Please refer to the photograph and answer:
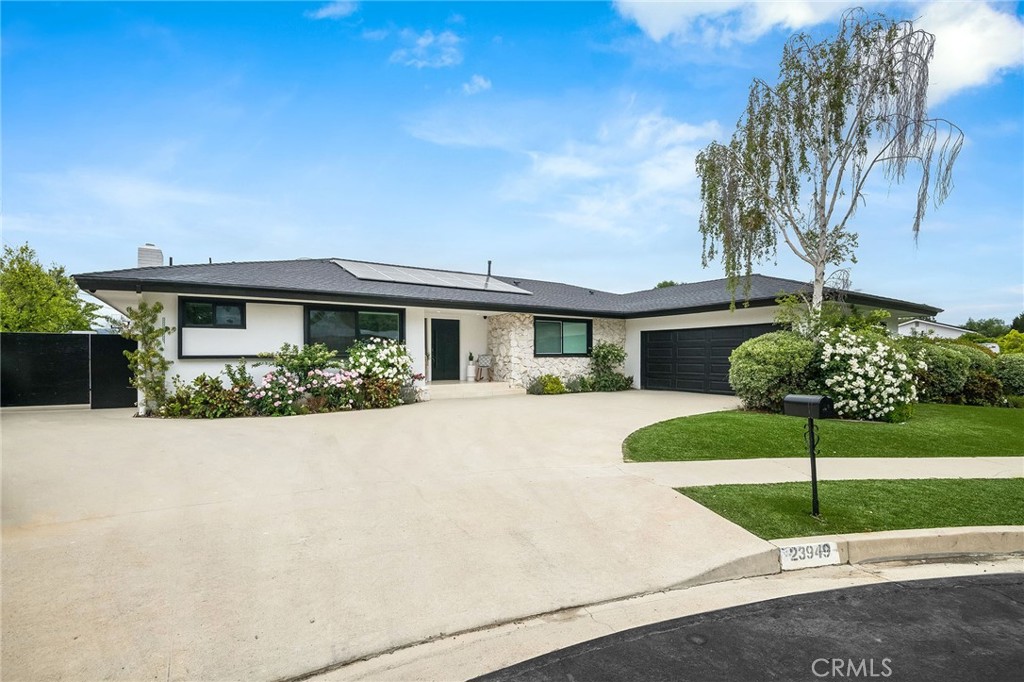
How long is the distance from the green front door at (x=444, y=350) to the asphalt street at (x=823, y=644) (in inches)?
536

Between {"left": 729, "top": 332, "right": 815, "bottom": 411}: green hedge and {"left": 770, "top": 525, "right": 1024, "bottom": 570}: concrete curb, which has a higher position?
{"left": 729, "top": 332, "right": 815, "bottom": 411}: green hedge

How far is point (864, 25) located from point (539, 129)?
765 cm

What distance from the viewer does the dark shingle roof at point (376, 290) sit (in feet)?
34.0

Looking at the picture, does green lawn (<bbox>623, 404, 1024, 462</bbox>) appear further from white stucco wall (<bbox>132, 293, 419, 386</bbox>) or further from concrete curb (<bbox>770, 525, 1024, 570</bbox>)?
white stucco wall (<bbox>132, 293, 419, 386</bbox>)

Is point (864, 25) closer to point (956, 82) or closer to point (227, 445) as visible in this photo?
point (956, 82)

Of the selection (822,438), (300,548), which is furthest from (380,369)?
(822,438)

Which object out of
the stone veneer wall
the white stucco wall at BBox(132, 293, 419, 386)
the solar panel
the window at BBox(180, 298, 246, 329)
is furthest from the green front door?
the window at BBox(180, 298, 246, 329)

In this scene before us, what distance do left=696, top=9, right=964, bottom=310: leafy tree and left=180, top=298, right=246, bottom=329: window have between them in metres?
11.9

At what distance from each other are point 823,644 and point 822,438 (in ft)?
20.6

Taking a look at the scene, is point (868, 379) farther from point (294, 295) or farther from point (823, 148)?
point (294, 295)

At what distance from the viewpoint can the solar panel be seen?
48.4 feet

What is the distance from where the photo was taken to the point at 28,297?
67.9 ft

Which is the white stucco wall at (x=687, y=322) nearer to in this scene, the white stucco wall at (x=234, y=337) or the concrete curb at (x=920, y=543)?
the concrete curb at (x=920, y=543)

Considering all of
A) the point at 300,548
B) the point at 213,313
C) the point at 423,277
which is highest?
the point at 423,277
